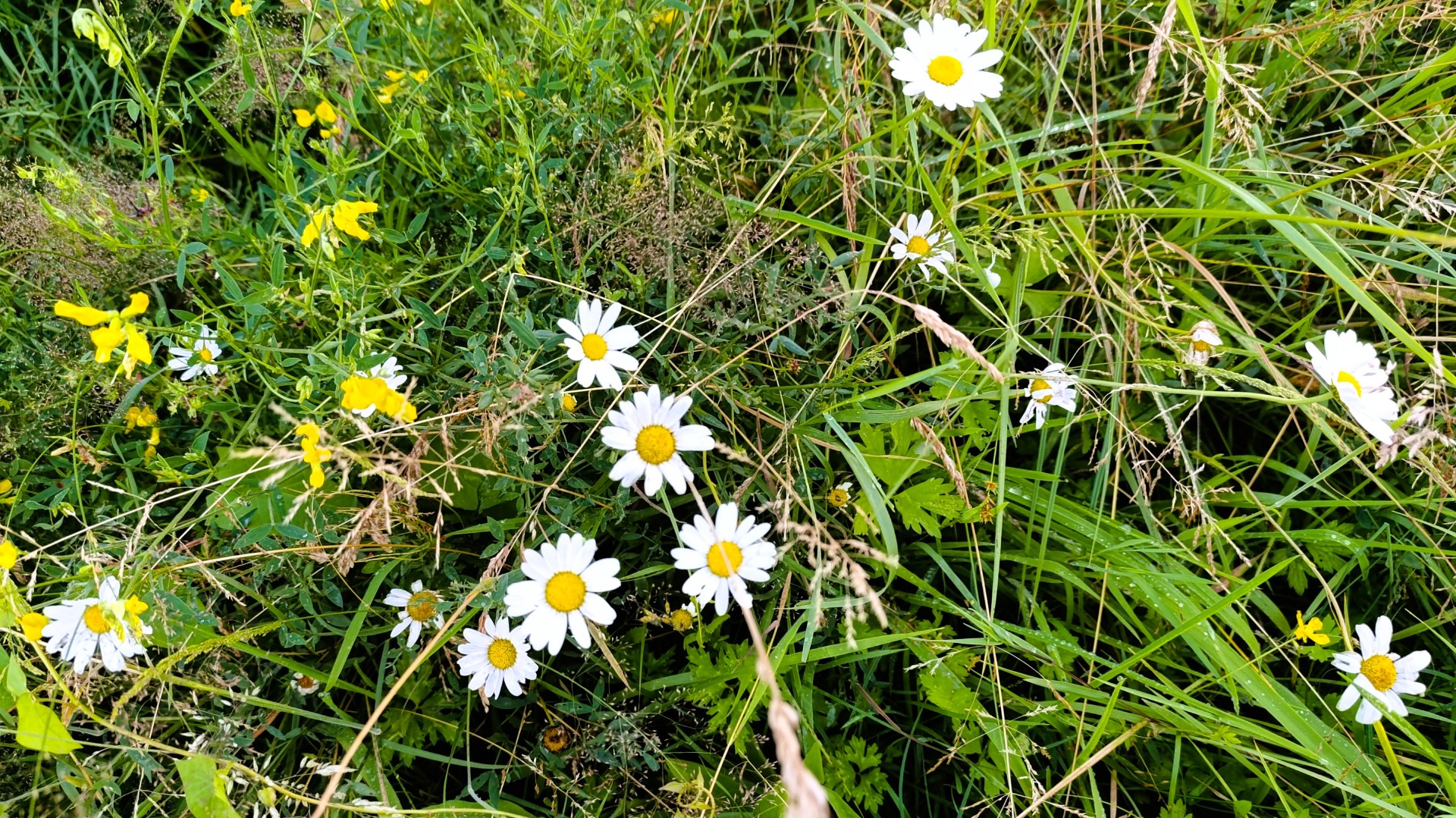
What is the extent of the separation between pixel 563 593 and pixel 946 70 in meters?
1.14

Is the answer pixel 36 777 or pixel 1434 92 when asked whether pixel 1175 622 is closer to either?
pixel 1434 92

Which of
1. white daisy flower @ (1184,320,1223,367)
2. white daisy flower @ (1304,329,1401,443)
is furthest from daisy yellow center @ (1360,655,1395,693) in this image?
white daisy flower @ (1184,320,1223,367)

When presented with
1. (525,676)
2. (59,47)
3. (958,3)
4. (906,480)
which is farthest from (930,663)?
(59,47)

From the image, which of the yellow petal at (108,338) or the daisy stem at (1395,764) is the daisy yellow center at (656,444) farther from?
the daisy stem at (1395,764)

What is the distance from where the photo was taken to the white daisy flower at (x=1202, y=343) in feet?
5.37

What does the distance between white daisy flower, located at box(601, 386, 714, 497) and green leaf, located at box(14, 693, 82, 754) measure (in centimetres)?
94

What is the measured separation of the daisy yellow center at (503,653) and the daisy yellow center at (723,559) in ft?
1.25

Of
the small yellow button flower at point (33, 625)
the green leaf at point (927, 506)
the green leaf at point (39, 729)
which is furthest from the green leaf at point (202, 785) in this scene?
the green leaf at point (927, 506)

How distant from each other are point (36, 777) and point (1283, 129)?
2.97 metres

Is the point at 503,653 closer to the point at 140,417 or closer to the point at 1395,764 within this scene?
the point at 140,417

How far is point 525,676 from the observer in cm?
150

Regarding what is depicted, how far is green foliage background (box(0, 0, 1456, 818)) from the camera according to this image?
155 cm

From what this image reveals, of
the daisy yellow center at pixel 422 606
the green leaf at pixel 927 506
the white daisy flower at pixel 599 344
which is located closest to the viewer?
the white daisy flower at pixel 599 344

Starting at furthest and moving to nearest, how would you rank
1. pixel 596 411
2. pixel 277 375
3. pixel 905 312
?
1. pixel 905 312
2. pixel 277 375
3. pixel 596 411
